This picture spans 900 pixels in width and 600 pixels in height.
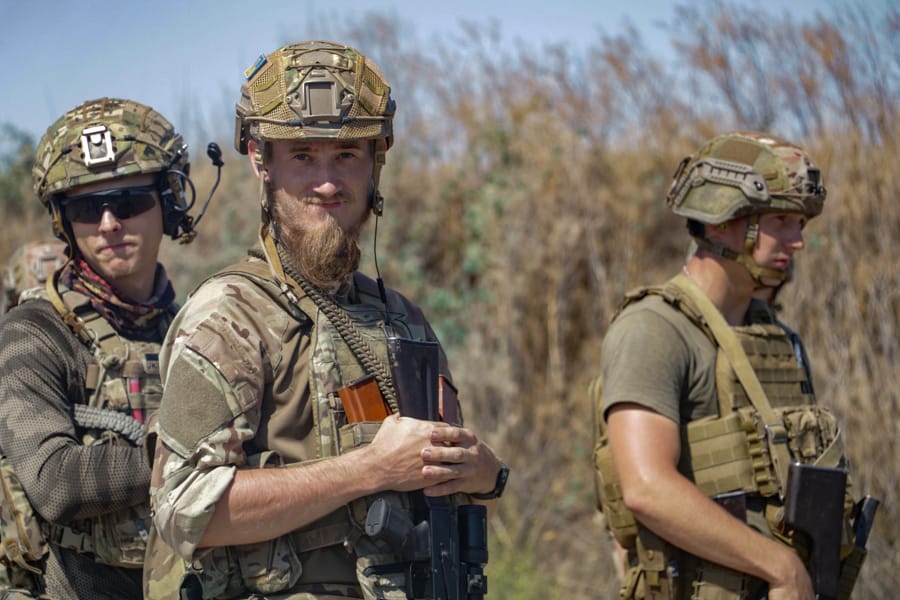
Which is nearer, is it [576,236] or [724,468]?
[724,468]

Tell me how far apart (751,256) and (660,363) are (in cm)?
66

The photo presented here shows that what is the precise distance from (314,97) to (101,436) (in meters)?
1.34

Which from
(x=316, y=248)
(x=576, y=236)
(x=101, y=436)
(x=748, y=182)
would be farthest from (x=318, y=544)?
(x=576, y=236)

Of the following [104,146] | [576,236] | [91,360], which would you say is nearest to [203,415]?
[91,360]

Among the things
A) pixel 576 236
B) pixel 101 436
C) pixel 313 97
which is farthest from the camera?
pixel 576 236

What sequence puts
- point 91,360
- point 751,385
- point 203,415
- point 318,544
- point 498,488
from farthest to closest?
point 751,385 < point 91,360 < point 498,488 < point 318,544 < point 203,415

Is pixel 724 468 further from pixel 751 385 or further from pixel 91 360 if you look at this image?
pixel 91 360

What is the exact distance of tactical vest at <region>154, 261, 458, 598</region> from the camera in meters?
2.42

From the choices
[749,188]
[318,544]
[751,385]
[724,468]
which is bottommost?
[724,468]

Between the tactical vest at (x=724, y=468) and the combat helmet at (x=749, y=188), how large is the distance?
35cm

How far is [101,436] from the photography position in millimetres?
3203

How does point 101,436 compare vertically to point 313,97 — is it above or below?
below

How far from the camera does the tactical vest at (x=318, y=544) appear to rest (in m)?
2.42

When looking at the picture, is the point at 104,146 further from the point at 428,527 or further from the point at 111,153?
the point at 428,527
